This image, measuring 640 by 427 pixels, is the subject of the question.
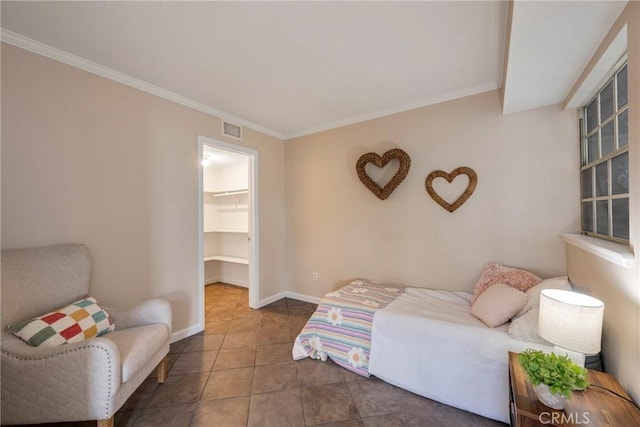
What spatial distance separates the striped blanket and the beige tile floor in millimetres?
88

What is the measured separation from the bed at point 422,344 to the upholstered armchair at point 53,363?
4.19 ft

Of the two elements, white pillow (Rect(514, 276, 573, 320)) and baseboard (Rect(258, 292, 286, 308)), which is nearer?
white pillow (Rect(514, 276, 573, 320))

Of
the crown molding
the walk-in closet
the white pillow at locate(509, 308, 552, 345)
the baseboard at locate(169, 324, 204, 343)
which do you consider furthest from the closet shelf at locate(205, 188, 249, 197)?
the white pillow at locate(509, 308, 552, 345)

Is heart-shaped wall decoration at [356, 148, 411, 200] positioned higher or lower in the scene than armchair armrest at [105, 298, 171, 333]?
higher

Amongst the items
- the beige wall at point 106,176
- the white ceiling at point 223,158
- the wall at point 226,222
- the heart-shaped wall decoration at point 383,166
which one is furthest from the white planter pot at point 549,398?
the wall at point 226,222

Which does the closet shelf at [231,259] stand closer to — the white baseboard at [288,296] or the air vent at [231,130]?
the white baseboard at [288,296]

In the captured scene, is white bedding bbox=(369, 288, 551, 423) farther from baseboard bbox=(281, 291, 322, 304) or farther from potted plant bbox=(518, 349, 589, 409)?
baseboard bbox=(281, 291, 322, 304)

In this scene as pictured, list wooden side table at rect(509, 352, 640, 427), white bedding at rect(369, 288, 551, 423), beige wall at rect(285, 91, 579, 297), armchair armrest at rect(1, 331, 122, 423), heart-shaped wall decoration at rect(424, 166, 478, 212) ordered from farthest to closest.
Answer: heart-shaped wall decoration at rect(424, 166, 478, 212) → beige wall at rect(285, 91, 579, 297) → white bedding at rect(369, 288, 551, 423) → armchair armrest at rect(1, 331, 122, 423) → wooden side table at rect(509, 352, 640, 427)

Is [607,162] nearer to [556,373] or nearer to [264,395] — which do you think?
[556,373]

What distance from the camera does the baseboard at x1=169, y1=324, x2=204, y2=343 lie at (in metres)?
Answer: 2.55

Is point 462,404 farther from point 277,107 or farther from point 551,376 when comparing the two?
point 277,107

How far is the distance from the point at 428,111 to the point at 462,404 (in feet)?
8.73

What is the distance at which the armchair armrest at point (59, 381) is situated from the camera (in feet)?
4.26

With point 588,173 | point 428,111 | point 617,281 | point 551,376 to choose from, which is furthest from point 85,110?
point 588,173
